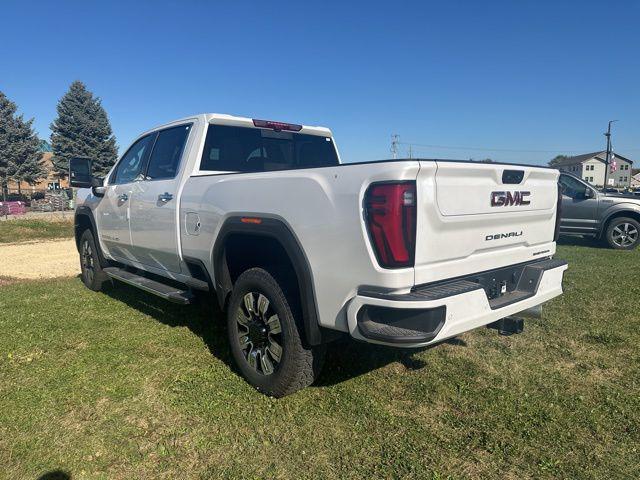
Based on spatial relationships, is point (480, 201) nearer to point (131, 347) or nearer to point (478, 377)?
point (478, 377)

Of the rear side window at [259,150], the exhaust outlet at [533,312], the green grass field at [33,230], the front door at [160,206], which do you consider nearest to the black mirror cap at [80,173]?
the front door at [160,206]

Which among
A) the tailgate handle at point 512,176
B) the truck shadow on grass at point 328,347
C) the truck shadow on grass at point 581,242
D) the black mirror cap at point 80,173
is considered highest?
the black mirror cap at point 80,173

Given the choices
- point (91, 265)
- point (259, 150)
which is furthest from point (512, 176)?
point (91, 265)

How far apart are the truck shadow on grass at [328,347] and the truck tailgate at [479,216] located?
Answer: 0.92 m

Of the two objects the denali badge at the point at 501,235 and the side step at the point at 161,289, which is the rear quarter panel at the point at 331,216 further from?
the side step at the point at 161,289

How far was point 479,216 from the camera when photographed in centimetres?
279

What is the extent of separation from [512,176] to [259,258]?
6.22ft

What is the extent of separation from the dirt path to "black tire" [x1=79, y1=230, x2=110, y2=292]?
2.29 m

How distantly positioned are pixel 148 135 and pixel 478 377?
13.5 feet

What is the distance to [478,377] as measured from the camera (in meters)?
3.51

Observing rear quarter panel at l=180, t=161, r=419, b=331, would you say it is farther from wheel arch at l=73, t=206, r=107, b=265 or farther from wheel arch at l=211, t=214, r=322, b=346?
wheel arch at l=73, t=206, r=107, b=265

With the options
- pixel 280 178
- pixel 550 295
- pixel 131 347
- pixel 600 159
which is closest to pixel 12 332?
pixel 131 347

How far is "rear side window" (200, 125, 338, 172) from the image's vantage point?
4277 mm

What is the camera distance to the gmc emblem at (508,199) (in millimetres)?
2913
